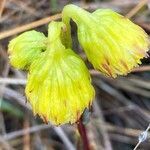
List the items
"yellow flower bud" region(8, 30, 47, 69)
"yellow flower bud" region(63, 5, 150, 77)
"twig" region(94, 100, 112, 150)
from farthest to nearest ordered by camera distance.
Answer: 1. "twig" region(94, 100, 112, 150)
2. "yellow flower bud" region(8, 30, 47, 69)
3. "yellow flower bud" region(63, 5, 150, 77)

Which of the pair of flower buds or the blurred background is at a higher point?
the pair of flower buds

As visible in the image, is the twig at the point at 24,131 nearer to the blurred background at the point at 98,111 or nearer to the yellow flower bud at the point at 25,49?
the blurred background at the point at 98,111

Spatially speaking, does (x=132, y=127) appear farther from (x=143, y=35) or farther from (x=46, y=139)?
(x=143, y=35)

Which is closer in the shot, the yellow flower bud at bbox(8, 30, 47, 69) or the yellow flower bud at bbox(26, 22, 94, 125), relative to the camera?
the yellow flower bud at bbox(26, 22, 94, 125)

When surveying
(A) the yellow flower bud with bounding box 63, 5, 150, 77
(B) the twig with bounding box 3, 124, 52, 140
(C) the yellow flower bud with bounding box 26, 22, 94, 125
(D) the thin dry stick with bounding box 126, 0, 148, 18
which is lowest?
(B) the twig with bounding box 3, 124, 52, 140

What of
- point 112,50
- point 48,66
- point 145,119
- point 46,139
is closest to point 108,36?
point 112,50

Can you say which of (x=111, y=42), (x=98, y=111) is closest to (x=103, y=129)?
(x=98, y=111)

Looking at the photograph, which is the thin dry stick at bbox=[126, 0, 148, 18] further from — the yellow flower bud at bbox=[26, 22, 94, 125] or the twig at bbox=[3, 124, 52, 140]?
the yellow flower bud at bbox=[26, 22, 94, 125]

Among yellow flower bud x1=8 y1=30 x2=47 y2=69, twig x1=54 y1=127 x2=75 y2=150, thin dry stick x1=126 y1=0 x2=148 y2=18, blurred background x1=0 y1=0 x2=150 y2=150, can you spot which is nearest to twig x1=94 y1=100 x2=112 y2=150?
blurred background x1=0 y1=0 x2=150 y2=150
